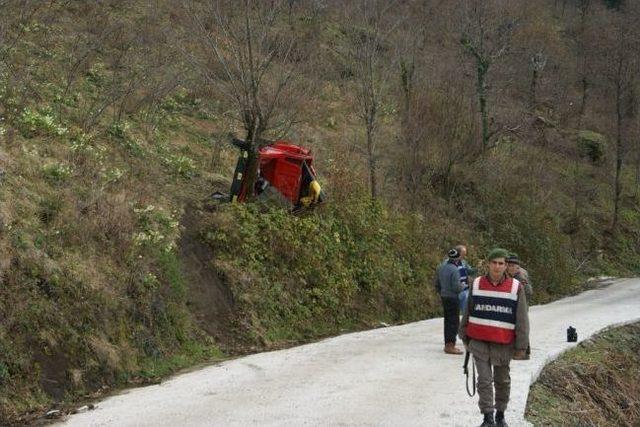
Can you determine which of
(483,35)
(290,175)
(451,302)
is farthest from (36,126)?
(483,35)

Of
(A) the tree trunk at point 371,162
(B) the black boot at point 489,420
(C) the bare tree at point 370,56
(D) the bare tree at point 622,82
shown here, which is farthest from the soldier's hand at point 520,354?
(D) the bare tree at point 622,82

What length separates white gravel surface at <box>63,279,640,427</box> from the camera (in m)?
7.11

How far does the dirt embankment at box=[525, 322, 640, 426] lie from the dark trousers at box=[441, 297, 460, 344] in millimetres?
1532

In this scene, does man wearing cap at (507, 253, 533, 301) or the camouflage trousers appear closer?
the camouflage trousers

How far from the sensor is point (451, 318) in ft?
34.9

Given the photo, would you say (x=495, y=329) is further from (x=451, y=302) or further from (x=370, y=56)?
(x=370, y=56)

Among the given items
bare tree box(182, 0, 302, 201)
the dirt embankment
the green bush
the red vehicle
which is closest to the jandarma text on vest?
the dirt embankment

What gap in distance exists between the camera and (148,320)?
9.88 m

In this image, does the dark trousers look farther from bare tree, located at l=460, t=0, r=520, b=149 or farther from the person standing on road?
bare tree, located at l=460, t=0, r=520, b=149

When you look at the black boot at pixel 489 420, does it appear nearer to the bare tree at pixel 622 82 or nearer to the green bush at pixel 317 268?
the green bush at pixel 317 268

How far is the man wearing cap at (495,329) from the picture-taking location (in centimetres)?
640

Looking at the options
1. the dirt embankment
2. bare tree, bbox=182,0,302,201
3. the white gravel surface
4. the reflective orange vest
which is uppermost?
bare tree, bbox=182,0,302,201

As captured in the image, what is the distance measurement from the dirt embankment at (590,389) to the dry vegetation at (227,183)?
4.66m

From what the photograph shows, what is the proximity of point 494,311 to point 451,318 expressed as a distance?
425cm
